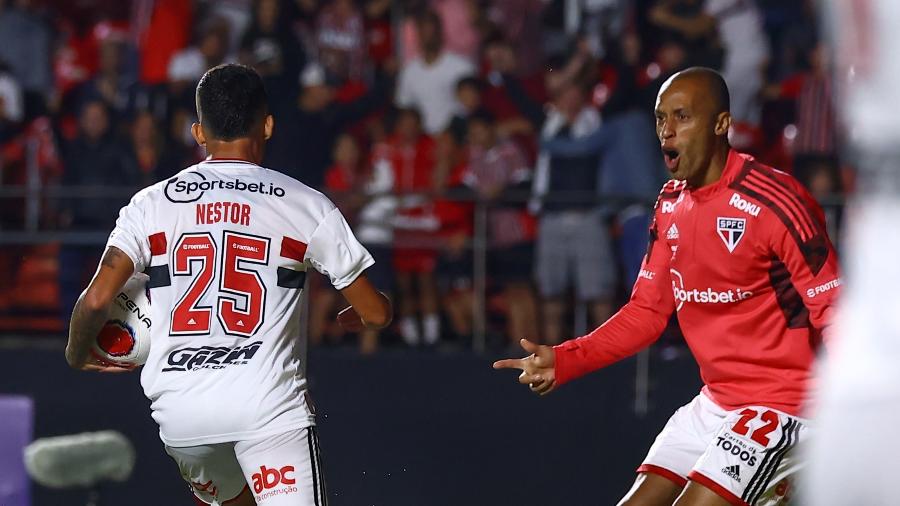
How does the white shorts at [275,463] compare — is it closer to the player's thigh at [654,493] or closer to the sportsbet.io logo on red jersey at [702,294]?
the player's thigh at [654,493]

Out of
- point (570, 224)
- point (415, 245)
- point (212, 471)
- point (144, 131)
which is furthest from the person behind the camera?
point (144, 131)

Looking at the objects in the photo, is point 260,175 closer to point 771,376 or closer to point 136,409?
point 771,376

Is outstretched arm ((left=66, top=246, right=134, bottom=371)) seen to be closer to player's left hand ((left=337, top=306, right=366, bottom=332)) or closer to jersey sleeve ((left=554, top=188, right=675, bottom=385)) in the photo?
player's left hand ((left=337, top=306, right=366, bottom=332))

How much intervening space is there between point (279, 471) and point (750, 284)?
180 cm

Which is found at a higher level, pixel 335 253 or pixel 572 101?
pixel 572 101

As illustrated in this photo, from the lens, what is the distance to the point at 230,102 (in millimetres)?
4723

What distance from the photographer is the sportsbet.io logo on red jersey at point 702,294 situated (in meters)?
5.16

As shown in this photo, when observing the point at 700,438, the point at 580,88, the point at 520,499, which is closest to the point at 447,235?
the point at 580,88

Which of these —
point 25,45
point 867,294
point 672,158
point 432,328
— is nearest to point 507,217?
point 432,328

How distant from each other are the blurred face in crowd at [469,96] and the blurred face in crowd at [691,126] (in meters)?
6.03

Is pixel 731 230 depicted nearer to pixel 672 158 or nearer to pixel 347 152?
pixel 672 158

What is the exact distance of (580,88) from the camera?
427 inches

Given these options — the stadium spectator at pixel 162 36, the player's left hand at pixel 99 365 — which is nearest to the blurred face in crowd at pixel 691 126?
the player's left hand at pixel 99 365

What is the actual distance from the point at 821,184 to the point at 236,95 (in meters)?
6.71
